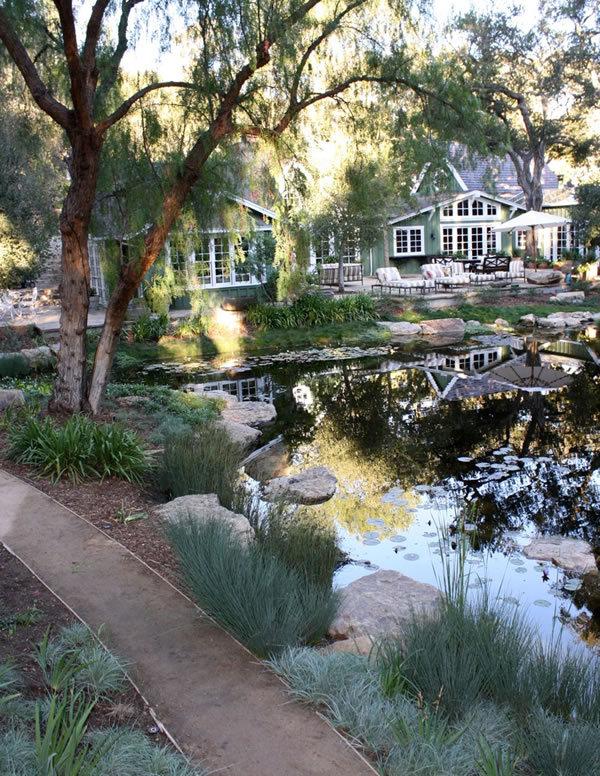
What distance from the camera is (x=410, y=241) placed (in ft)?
103

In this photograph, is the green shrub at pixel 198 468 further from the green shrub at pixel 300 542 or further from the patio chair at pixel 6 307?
the patio chair at pixel 6 307

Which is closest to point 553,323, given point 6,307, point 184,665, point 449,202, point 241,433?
point 449,202

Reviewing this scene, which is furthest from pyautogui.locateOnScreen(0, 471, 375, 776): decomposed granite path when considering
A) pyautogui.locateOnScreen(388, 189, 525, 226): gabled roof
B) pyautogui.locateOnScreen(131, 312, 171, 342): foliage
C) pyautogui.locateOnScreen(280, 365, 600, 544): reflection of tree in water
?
pyautogui.locateOnScreen(388, 189, 525, 226): gabled roof

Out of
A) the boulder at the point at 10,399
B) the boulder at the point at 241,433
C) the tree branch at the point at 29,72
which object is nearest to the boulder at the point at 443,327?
the boulder at the point at 241,433

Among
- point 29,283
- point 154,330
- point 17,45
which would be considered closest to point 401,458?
point 17,45

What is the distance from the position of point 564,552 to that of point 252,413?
21.2 ft

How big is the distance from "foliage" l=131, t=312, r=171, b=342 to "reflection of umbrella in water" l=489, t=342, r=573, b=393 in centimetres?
824

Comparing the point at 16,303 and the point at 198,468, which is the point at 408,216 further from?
the point at 198,468

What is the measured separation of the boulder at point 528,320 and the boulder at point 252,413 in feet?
38.6

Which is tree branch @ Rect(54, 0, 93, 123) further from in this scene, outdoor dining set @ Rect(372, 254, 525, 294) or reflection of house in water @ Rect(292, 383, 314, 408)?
outdoor dining set @ Rect(372, 254, 525, 294)

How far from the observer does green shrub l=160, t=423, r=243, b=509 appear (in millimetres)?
7699

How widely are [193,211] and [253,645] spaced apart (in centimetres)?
739

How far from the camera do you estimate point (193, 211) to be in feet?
34.6

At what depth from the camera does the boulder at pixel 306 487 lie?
8.55 metres
